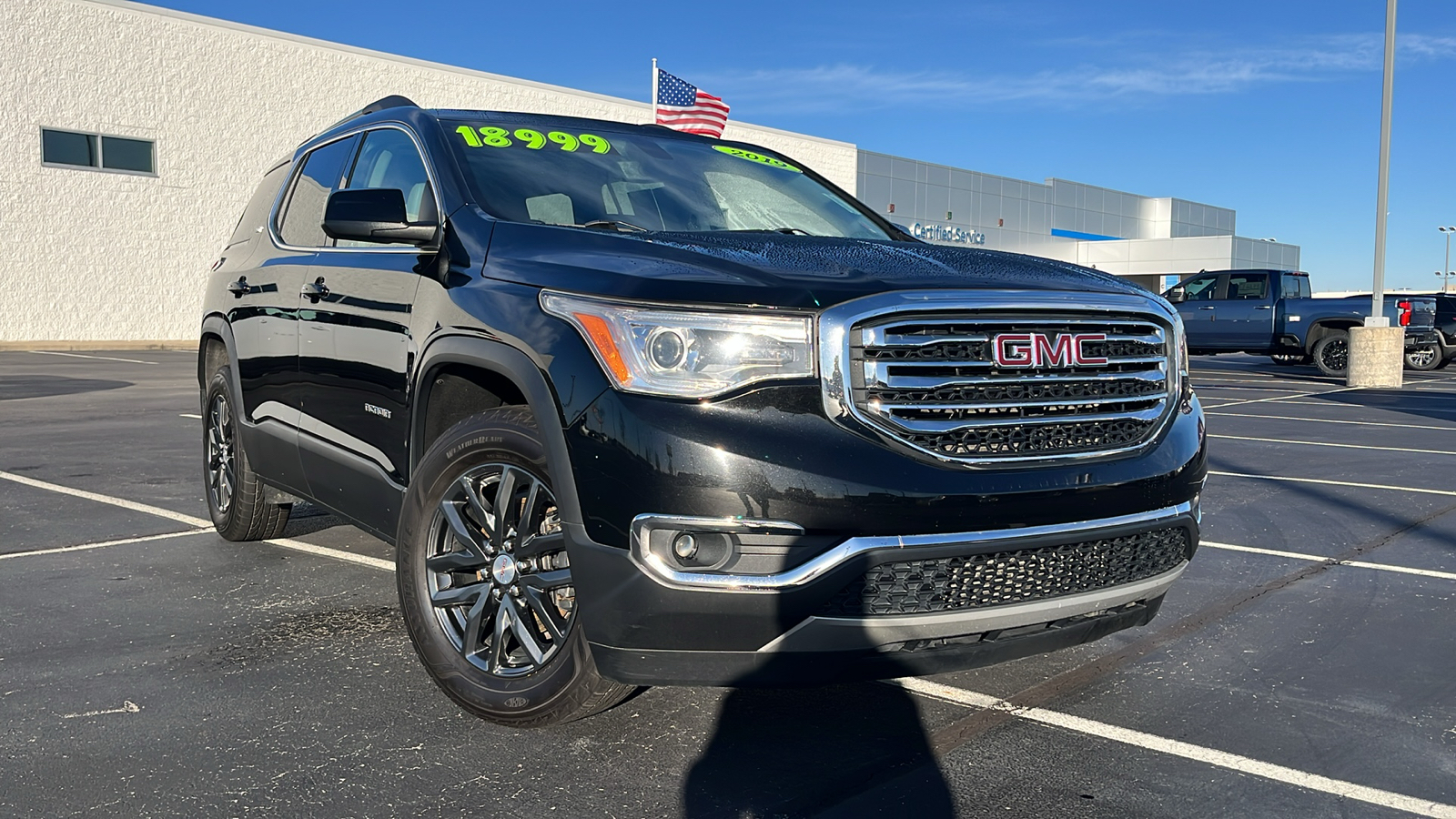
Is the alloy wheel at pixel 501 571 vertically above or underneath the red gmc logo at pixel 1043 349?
underneath

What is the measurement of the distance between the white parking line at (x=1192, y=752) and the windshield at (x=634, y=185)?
1.65 meters

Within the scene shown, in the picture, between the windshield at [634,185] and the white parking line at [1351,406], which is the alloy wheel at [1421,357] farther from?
the windshield at [634,185]

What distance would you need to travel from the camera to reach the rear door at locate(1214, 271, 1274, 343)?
22641mm

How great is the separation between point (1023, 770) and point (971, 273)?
1299 mm

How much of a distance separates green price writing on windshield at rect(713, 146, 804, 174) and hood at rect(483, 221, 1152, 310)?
131 centimetres

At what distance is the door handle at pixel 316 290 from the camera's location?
4461 mm

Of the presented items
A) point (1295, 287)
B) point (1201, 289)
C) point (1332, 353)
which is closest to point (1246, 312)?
point (1201, 289)

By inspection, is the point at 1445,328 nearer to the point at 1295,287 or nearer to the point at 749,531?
the point at 1295,287

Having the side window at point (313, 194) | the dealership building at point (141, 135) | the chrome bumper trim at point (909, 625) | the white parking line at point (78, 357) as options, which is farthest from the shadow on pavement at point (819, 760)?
the white parking line at point (78, 357)

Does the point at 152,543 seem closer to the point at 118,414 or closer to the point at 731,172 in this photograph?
the point at 731,172

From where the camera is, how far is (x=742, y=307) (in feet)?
9.48

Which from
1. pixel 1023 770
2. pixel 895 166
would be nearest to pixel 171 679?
pixel 1023 770

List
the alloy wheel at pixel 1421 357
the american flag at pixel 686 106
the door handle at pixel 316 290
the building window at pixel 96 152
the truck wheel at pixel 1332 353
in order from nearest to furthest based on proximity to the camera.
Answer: the door handle at pixel 316 290
the truck wheel at pixel 1332 353
the american flag at pixel 686 106
the alloy wheel at pixel 1421 357
the building window at pixel 96 152

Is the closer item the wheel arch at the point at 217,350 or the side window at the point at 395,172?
the side window at the point at 395,172
